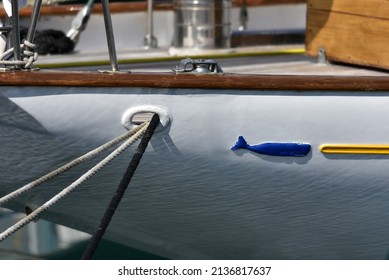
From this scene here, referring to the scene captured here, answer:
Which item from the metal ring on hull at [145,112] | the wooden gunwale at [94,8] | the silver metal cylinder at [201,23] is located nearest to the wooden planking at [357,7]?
the silver metal cylinder at [201,23]

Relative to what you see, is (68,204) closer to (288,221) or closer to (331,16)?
(288,221)

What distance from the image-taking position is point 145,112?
14.6 ft

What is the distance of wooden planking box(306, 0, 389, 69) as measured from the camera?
16.8ft

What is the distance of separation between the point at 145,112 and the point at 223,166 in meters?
0.48

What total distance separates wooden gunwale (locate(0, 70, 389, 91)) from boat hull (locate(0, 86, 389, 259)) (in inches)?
1.3

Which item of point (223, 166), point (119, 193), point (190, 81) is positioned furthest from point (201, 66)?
point (119, 193)

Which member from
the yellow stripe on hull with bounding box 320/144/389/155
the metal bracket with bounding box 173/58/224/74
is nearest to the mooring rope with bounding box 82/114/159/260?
the metal bracket with bounding box 173/58/224/74

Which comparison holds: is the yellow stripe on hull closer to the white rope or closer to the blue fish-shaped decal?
the blue fish-shaped decal

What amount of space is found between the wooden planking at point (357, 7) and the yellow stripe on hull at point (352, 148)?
84cm

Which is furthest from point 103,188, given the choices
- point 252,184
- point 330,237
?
point 330,237

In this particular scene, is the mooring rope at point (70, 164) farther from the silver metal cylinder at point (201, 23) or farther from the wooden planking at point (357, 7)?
the silver metal cylinder at point (201, 23)

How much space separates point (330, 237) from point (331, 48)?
1.29 m

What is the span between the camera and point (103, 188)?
468 cm

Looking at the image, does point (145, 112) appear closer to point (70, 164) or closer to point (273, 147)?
point (70, 164)
